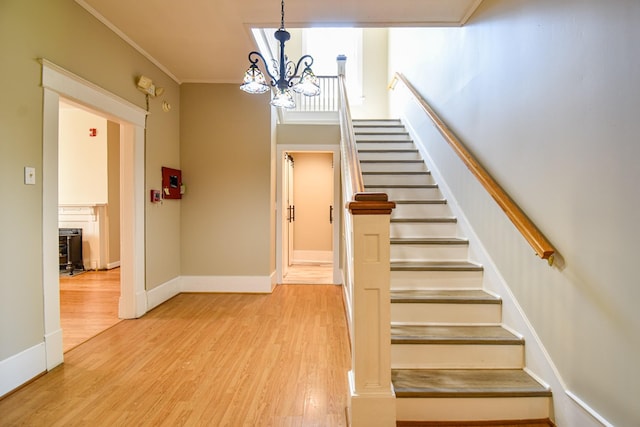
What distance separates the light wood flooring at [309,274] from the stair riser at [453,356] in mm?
A: 2902

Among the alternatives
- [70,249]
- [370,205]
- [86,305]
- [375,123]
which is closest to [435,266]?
[370,205]

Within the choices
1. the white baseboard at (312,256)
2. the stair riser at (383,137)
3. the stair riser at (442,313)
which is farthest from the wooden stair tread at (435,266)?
the white baseboard at (312,256)

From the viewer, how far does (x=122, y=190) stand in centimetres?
330

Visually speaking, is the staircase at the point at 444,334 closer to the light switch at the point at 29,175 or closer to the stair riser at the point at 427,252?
the stair riser at the point at 427,252

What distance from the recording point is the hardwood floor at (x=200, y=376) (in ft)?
5.95

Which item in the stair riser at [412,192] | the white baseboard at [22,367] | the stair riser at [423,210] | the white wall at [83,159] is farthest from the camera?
the white wall at [83,159]

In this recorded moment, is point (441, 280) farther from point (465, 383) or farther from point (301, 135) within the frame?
point (301, 135)

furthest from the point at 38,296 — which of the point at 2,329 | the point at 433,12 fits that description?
the point at 433,12

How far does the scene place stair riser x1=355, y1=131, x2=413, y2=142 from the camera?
4.56 meters

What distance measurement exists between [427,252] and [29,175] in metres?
2.98

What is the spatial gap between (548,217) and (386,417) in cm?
138

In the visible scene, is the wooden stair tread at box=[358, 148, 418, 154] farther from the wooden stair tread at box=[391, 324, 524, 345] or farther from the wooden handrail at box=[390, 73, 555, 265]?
the wooden stair tread at box=[391, 324, 524, 345]

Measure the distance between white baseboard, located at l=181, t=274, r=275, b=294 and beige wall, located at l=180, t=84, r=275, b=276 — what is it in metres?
0.07

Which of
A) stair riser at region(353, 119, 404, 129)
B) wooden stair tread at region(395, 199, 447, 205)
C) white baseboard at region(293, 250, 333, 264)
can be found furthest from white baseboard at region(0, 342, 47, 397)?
white baseboard at region(293, 250, 333, 264)
